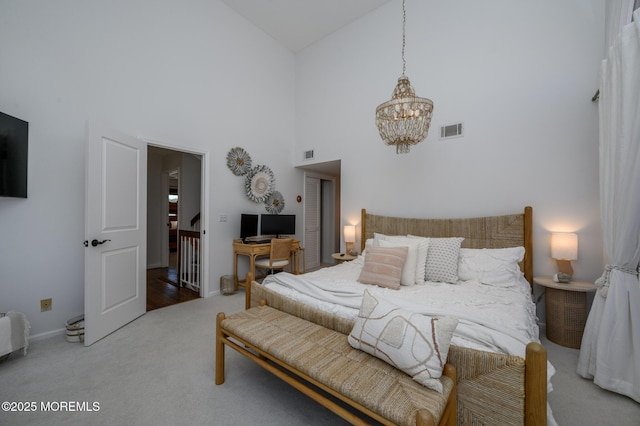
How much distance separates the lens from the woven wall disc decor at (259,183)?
4.33m

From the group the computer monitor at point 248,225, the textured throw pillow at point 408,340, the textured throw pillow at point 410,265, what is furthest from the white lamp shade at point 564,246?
the computer monitor at point 248,225

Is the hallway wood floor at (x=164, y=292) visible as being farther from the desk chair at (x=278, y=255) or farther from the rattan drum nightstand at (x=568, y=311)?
the rattan drum nightstand at (x=568, y=311)

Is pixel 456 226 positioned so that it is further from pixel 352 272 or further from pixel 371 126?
pixel 371 126

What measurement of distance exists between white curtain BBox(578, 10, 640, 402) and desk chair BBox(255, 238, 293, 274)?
3337 millimetres

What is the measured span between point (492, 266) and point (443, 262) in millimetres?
438

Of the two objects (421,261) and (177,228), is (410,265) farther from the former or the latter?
(177,228)

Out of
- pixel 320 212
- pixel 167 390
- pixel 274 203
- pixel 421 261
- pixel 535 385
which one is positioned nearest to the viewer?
pixel 535 385

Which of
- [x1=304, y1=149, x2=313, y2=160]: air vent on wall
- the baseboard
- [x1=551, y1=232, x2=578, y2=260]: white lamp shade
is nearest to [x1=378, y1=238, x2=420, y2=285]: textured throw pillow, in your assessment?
[x1=551, y1=232, x2=578, y2=260]: white lamp shade

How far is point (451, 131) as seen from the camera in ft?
10.8

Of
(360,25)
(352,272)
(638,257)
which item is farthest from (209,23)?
(638,257)

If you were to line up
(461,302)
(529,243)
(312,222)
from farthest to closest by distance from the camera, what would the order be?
1. (312,222)
2. (529,243)
3. (461,302)

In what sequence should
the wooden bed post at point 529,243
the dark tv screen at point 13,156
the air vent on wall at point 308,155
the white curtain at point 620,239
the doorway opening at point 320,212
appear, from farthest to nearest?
1. the doorway opening at point 320,212
2. the air vent on wall at point 308,155
3. the wooden bed post at point 529,243
4. the dark tv screen at point 13,156
5. the white curtain at point 620,239

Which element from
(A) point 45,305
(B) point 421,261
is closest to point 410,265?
(B) point 421,261

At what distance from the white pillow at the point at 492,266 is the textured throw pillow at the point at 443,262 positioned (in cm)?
11
